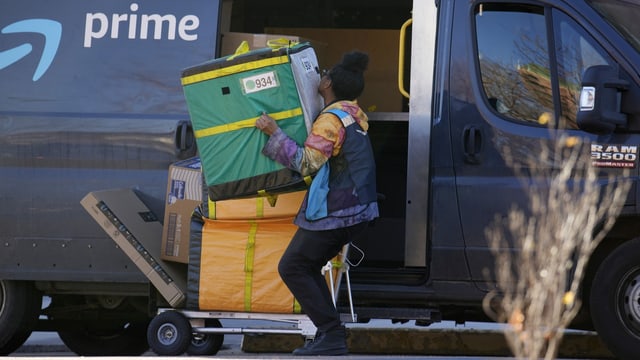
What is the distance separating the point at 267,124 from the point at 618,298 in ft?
7.22

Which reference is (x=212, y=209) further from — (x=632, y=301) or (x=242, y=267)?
(x=632, y=301)

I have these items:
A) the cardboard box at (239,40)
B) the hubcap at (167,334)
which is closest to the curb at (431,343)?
the hubcap at (167,334)

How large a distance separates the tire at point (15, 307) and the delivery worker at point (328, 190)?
1902 mm

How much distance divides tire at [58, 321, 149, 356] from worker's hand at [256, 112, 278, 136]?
2.84 meters

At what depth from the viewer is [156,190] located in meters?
8.04

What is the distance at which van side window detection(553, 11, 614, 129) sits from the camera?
7605mm

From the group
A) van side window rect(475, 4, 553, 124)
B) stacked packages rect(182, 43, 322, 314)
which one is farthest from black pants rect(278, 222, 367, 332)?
van side window rect(475, 4, 553, 124)

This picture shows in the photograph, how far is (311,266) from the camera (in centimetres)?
733

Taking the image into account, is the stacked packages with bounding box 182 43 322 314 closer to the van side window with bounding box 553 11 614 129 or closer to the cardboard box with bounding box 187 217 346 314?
the cardboard box with bounding box 187 217 346 314

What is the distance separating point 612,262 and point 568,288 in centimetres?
29

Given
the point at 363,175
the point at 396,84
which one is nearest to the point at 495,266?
the point at 363,175

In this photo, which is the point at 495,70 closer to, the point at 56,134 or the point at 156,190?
the point at 156,190

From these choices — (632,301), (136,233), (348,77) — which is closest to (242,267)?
(136,233)

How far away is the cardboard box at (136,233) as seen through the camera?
25.5 ft
